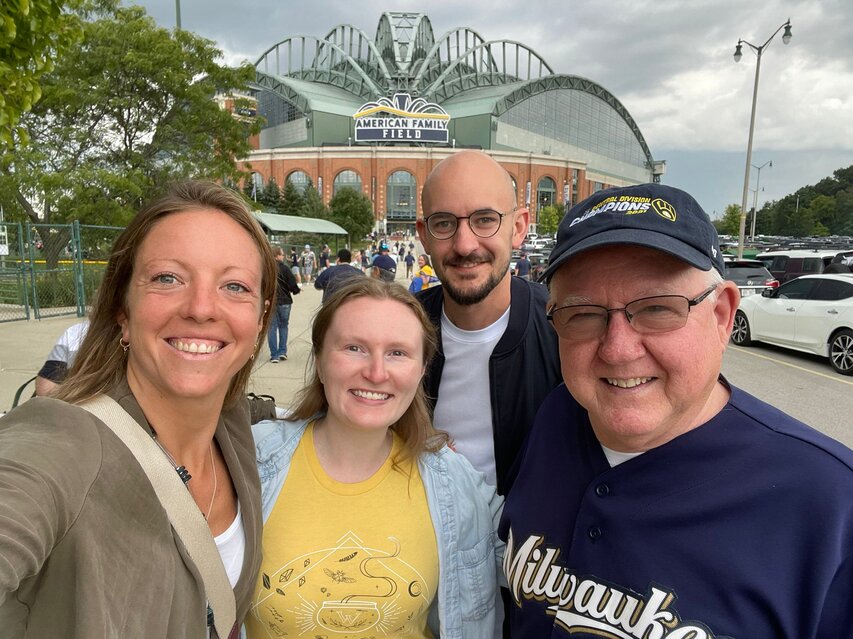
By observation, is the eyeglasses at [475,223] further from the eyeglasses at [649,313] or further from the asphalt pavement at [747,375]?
the asphalt pavement at [747,375]

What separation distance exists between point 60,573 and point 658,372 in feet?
4.83

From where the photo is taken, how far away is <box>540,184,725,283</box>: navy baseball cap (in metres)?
1.33

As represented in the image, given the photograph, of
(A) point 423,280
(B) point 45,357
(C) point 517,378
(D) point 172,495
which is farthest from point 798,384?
(B) point 45,357

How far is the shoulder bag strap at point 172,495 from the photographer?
4.42 feet

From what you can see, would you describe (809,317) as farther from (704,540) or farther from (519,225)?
(704,540)

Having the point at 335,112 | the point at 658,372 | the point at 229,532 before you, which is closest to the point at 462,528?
the point at 229,532

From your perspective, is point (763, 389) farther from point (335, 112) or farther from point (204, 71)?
point (335, 112)

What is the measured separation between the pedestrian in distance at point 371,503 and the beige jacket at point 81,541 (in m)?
0.45

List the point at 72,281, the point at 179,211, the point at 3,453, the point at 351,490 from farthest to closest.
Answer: the point at 72,281, the point at 351,490, the point at 179,211, the point at 3,453

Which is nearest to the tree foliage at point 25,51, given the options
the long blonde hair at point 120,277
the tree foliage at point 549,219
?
the long blonde hair at point 120,277

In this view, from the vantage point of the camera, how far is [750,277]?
43.7 feet

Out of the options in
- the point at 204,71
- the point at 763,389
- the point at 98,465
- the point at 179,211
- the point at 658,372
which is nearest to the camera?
the point at 98,465

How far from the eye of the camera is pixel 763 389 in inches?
335

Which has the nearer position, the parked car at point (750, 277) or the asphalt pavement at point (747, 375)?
the asphalt pavement at point (747, 375)
